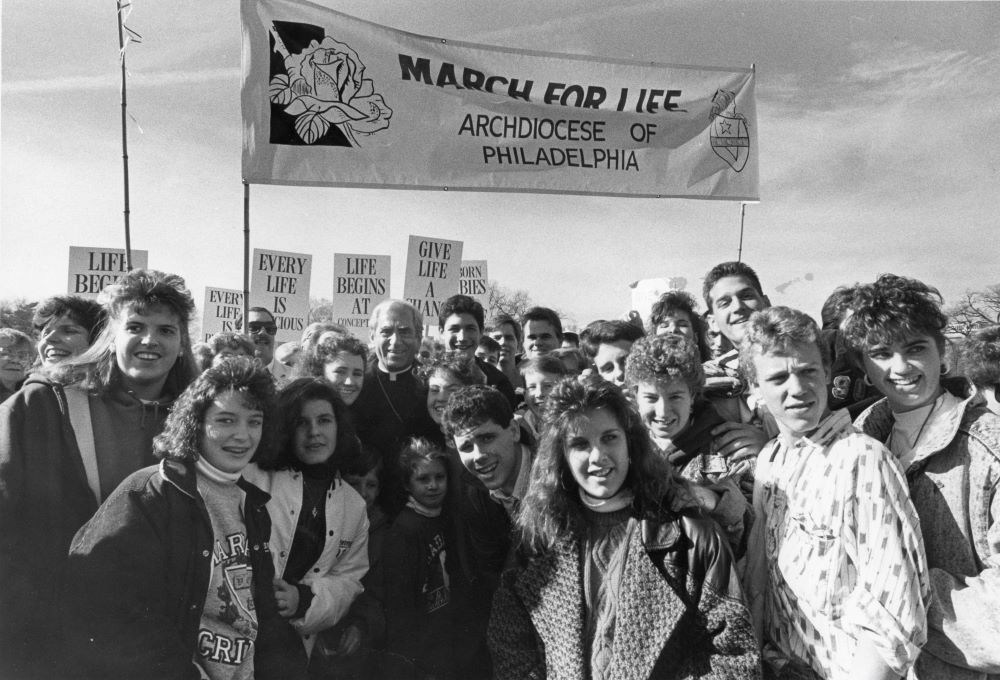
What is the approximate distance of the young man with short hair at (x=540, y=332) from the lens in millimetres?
5395

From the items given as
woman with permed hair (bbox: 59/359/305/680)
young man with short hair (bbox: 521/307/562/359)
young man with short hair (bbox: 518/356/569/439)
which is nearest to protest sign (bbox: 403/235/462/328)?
young man with short hair (bbox: 521/307/562/359)

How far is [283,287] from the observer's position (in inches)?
359

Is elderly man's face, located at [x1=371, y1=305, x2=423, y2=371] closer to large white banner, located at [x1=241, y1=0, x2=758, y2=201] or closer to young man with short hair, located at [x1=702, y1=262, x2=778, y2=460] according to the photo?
large white banner, located at [x1=241, y1=0, x2=758, y2=201]

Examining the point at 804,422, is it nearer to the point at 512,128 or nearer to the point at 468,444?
the point at 468,444

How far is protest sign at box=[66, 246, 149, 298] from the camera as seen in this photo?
7.52 m

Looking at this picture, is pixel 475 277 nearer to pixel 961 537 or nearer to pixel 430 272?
pixel 430 272

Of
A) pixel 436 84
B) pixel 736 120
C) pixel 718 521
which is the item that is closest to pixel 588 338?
pixel 718 521

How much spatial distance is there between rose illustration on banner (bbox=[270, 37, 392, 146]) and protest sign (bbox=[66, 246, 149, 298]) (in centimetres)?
336

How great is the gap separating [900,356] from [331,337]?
278cm

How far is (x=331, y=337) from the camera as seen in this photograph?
3.93m

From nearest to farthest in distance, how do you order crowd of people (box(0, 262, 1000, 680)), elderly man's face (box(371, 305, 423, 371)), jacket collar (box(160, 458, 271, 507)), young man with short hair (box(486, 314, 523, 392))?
crowd of people (box(0, 262, 1000, 680)), jacket collar (box(160, 458, 271, 507)), elderly man's face (box(371, 305, 423, 371)), young man with short hair (box(486, 314, 523, 392))

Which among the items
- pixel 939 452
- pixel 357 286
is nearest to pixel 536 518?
pixel 939 452

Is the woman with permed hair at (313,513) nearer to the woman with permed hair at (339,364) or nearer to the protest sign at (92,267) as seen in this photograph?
the woman with permed hair at (339,364)

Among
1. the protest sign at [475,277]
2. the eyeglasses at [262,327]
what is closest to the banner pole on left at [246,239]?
the eyeglasses at [262,327]
